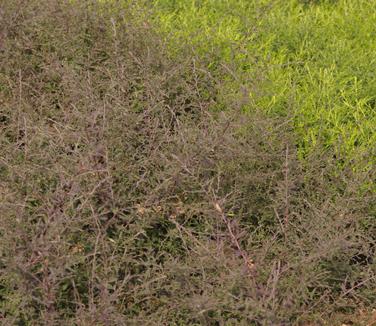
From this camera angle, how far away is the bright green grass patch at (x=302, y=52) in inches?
156

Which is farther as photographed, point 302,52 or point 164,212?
point 302,52

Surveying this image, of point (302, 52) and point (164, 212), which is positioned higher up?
point (302, 52)

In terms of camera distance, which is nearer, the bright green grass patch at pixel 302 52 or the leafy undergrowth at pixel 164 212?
the leafy undergrowth at pixel 164 212

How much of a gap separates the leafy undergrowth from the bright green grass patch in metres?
0.19

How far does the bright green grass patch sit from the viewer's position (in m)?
3.95

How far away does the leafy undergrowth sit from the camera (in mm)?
2832

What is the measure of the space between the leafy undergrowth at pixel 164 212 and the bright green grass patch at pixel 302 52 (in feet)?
0.63

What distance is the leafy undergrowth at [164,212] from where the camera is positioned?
2.83m

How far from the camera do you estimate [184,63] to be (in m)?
4.17

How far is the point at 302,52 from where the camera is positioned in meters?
4.67

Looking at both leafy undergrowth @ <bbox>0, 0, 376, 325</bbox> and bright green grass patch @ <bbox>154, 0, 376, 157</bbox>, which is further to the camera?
bright green grass patch @ <bbox>154, 0, 376, 157</bbox>

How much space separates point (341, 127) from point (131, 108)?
1.04m

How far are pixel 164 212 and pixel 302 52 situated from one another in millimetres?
1777

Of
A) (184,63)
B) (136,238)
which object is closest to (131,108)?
(184,63)
